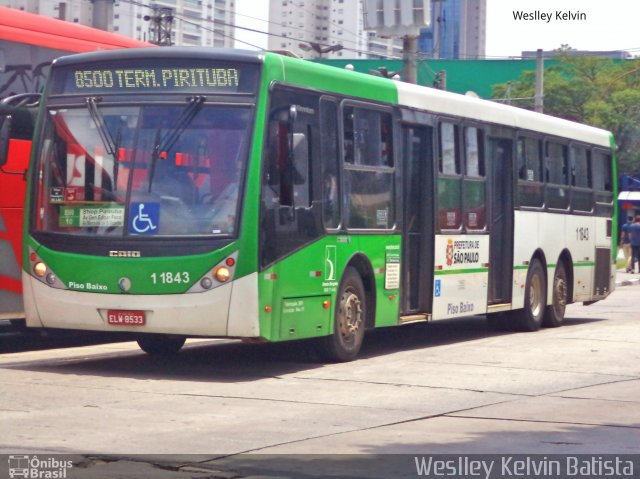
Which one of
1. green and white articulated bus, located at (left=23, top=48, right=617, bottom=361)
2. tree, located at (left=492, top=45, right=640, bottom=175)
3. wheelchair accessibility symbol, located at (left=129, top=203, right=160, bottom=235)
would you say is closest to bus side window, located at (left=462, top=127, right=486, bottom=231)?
green and white articulated bus, located at (left=23, top=48, right=617, bottom=361)

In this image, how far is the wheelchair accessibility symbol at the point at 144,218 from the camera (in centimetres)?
1220

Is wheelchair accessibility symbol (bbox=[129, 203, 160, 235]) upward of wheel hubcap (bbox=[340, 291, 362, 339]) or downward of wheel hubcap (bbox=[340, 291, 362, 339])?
upward

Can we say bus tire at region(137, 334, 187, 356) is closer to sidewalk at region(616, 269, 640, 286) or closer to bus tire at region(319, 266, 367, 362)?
bus tire at region(319, 266, 367, 362)

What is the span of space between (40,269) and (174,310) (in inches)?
57.7

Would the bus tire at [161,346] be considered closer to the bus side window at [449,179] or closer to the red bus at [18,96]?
the red bus at [18,96]

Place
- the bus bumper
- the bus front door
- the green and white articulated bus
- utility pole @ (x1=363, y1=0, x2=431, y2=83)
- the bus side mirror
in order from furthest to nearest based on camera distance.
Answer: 1. utility pole @ (x1=363, y1=0, x2=431, y2=83)
2. the bus front door
3. the bus side mirror
4. the green and white articulated bus
5. the bus bumper

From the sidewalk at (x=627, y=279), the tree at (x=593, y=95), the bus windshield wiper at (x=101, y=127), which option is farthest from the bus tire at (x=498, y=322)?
the tree at (x=593, y=95)

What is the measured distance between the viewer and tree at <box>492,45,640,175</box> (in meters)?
58.9

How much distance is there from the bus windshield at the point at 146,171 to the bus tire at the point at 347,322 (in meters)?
2.04

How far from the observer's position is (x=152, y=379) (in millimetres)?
12219

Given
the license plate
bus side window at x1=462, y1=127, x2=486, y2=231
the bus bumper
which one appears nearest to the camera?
the bus bumper

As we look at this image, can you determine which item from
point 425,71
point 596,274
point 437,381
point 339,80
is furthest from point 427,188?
point 425,71

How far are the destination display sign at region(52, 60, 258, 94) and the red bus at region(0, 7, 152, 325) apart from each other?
A: 130 centimetres

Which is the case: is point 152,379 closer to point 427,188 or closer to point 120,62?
point 120,62
